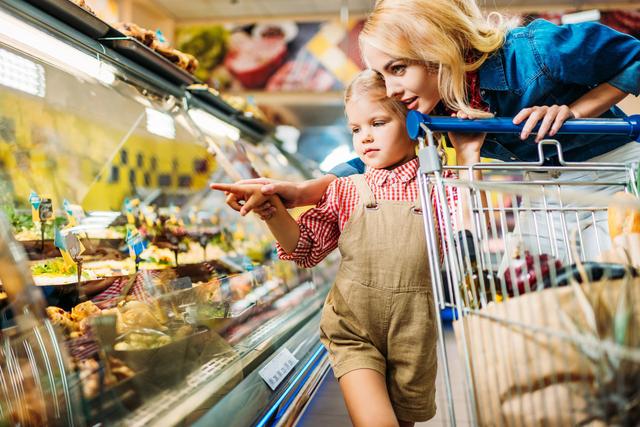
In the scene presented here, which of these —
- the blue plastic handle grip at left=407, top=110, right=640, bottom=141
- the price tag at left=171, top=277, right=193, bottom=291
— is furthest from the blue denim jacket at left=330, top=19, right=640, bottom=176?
the price tag at left=171, top=277, right=193, bottom=291

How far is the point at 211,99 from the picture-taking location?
2.57 m

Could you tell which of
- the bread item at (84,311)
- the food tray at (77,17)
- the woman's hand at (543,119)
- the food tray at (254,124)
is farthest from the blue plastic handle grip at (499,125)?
the food tray at (254,124)

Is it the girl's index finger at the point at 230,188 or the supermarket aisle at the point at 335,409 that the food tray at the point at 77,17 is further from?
the supermarket aisle at the point at 335,409

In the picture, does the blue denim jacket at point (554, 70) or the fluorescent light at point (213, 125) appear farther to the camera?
the fluorescent light at point (213, 125)

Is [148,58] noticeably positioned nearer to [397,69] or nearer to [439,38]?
[397,69]

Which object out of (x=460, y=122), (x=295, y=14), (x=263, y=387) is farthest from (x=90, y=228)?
(x=295, y=14)

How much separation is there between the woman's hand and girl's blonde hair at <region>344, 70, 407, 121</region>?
1.22ft

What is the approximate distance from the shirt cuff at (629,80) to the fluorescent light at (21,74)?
171cm

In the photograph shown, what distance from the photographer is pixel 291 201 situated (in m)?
1.31

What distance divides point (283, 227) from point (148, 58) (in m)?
1.08

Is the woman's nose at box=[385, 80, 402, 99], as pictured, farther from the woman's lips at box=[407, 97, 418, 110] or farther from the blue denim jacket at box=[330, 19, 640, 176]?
the blue denim jacket at box=[330, 19, 640, 176]

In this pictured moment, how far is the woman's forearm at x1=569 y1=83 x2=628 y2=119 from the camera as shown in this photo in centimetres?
124

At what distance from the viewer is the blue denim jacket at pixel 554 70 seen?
4.00ft

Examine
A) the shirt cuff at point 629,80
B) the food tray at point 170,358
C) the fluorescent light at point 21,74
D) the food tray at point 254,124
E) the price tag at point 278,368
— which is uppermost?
the food tray at point 254,124
